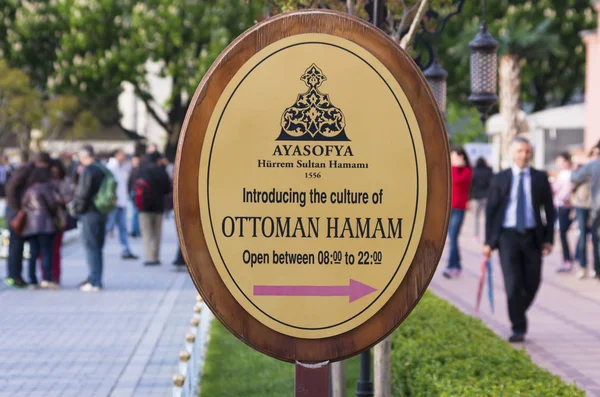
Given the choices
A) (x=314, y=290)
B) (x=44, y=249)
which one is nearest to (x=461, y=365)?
(x=314, y=290)

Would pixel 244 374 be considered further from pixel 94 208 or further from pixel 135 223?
pixel 135 223

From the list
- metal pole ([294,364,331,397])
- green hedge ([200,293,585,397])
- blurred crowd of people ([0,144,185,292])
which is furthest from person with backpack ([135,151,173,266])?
metal pole ([294,364,331,397])

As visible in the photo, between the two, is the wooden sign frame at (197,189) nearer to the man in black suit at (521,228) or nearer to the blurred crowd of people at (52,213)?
the man in black suit at (521,228)

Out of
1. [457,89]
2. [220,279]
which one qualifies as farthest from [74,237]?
[457,89]

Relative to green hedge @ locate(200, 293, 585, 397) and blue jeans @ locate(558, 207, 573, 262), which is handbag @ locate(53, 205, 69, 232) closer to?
green hedge @ locate(200, 293, 585, 397)

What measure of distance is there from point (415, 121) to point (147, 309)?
364 inches

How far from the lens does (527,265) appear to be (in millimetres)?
9805

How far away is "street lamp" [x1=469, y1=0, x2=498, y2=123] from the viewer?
1017cm

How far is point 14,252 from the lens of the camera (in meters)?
14.0

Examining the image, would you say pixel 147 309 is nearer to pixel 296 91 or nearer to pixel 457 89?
pixel 296 91

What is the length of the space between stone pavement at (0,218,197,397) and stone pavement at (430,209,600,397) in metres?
3.10

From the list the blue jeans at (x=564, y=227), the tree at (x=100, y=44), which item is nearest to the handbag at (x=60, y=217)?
the blue jeans at (x=564, y=227)

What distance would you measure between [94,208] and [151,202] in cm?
312

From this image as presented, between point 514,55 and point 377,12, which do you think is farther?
point 514,55
